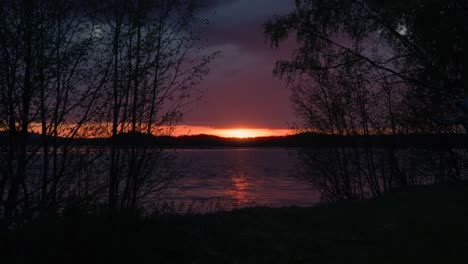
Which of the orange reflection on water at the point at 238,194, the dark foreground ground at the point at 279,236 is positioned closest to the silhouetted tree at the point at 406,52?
the dark foreground ground at the point at 279,236

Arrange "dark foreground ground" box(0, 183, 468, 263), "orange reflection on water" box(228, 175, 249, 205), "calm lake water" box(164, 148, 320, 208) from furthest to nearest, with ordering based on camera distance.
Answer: "orange reflection on water" box(228, 175, 249, 205) → "calm lake water" box(164, 148, 320, 208) → "dark foreground ground" box(0, 183, 468, 263)

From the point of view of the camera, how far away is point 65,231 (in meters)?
7.36

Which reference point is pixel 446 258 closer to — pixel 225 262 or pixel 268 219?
pixel 225 262

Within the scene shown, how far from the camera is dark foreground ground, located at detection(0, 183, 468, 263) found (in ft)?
23.8

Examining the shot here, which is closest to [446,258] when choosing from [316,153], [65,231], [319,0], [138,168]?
[65,231]

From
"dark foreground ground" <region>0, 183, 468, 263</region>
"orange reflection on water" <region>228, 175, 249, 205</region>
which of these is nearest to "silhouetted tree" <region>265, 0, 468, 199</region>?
"dark foreground ground" <region>0, 183, 468, 263</region>

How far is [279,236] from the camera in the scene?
10734 mm

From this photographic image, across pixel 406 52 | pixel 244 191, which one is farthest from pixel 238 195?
pixel 406 52

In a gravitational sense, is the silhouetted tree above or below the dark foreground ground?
above

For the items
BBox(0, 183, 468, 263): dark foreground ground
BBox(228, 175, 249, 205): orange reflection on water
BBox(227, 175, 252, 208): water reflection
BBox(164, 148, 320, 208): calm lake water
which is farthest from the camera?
BBox(228, 175, 249, 205): orange reflection on water

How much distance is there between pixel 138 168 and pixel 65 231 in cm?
521

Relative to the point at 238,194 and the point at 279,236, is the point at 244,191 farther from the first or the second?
the point at 279,236

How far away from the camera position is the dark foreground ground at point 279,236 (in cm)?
727

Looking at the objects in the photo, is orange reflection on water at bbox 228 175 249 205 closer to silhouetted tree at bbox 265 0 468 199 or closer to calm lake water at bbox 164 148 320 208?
calm lake water at bbox 164 148 320 208
